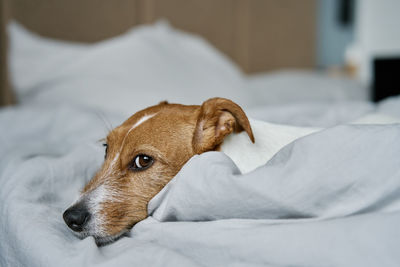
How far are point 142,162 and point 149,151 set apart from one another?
4 centimetres

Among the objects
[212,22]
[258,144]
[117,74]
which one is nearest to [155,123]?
[258,144]

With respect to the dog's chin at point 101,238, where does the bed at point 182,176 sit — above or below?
above

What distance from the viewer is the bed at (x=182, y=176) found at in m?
0.58

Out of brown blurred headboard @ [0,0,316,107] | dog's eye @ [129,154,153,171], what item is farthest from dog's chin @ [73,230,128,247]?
brown blurred headboard @ [0,0,316,107]

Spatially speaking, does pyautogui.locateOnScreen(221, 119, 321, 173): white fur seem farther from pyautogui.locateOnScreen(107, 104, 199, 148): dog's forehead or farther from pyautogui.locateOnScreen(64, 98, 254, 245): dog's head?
pyautogui.locateOnScreen(107, 104, 199, 148): dog's forehead

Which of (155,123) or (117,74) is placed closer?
(155,123)

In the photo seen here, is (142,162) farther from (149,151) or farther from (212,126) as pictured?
(212,126)

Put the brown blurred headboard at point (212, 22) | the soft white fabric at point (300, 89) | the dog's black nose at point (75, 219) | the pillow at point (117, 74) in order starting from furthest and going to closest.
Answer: the soft white fabric at point (300, 89), the brown blurred headboard at point (212, 22), the pillow at point (117, 74), the dog's black nose at point (75, 219)

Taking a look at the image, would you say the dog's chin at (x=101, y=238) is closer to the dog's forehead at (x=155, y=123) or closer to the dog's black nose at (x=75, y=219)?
the dog's black nose at (x=75, y=219)

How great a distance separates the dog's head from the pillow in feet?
2.73

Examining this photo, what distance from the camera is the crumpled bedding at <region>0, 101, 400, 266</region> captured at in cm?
55

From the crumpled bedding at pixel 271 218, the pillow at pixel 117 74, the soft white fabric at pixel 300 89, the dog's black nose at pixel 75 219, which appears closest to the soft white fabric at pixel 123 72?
the pillow at pixel 117 74

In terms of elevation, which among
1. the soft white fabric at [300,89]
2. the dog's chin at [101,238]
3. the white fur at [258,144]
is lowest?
the soft white fabric at [300,89]

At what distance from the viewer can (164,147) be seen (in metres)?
0.97
